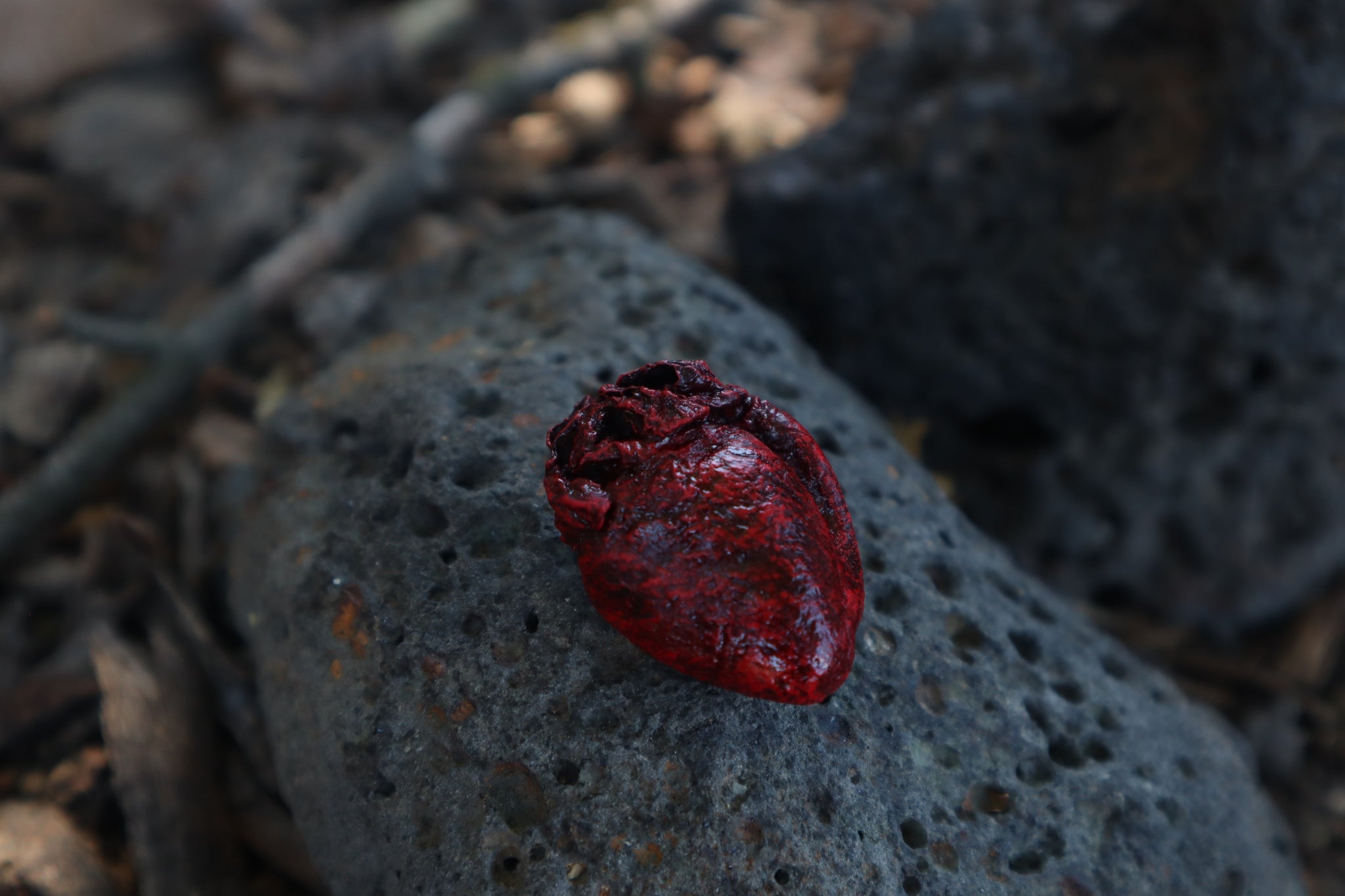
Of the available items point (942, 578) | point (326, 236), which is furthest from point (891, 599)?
point (326, 236)

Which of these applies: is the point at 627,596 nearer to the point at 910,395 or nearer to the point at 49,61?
the point at 910,395

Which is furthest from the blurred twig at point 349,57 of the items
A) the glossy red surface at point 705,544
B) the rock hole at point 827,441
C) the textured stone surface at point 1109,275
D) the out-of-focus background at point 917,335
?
the glossy red surface at point 705,544

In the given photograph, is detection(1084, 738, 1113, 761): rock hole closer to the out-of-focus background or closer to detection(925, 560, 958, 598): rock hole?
detection(925, 560, 958, 598): rock hole

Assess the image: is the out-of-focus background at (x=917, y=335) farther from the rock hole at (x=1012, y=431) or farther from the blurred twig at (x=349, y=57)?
the blurred twig at (x=349, y=57)

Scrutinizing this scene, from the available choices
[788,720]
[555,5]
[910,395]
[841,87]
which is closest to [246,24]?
[555,5]

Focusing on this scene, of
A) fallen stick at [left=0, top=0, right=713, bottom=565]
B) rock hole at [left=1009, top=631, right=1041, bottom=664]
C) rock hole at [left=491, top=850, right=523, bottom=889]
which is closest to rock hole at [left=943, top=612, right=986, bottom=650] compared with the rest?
rock hole at [left=1009, top=631, right=1041, bottom=664]

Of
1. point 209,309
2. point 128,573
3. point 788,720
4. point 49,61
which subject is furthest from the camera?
point 49,61
